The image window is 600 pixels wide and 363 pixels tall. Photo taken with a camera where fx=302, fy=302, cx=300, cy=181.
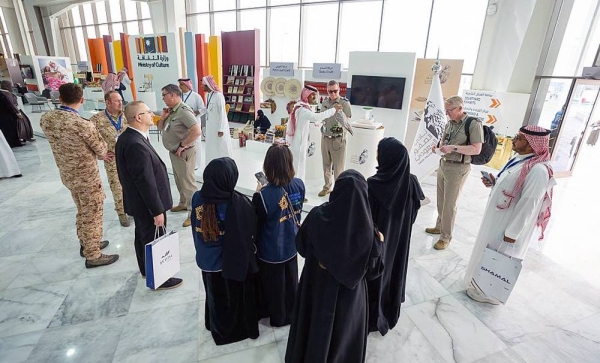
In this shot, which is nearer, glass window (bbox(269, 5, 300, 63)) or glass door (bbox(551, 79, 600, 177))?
glass door (bbox(551, 79, 600, 177))

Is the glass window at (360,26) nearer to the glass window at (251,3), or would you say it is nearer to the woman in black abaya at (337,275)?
the glass window at (251,3)

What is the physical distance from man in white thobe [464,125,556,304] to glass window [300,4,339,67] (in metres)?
8.69

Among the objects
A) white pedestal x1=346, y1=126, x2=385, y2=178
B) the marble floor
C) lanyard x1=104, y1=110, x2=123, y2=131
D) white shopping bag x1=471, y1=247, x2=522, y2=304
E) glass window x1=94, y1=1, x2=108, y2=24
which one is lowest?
the marble floor

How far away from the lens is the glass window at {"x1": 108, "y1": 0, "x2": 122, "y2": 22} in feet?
48.5

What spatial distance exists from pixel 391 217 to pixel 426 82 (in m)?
4.29

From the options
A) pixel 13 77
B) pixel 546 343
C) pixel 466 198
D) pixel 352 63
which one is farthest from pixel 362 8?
pixel 13 77

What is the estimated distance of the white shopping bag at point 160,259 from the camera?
2148mm

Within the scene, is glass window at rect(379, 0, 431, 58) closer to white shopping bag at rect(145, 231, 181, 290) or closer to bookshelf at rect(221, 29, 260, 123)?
bookshelf at rect(221, 29, 260, 123)

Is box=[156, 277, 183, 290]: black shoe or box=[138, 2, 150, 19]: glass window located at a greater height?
box=[138, 2, 150, 19]: glass window

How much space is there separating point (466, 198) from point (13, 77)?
18.0 metres

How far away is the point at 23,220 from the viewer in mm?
3807

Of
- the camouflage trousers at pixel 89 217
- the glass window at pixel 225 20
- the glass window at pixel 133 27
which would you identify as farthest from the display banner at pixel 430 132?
the glass window at pixel 133 27

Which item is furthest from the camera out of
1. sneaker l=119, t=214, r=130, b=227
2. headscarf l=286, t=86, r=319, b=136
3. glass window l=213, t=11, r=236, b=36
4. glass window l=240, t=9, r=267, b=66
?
glass window l=213, t=11, r=236, b=36

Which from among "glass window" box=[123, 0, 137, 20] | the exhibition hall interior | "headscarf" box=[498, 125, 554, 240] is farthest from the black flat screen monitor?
"glass window" box=[123, 0, 137, 20]
